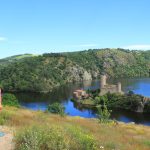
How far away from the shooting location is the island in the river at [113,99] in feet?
395

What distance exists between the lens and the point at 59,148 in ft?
36.5

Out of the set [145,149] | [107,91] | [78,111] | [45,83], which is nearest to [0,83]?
[45,83]

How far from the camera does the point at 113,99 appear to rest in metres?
131

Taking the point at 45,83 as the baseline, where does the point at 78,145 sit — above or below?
above

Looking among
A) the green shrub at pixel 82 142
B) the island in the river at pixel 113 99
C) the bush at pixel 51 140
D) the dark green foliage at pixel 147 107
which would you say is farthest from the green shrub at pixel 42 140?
the dark green foliage at pixel 147 107

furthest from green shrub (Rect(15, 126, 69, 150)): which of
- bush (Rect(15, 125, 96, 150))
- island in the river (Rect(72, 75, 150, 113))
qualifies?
island in the river (Rect(72, 75, 150, 113))

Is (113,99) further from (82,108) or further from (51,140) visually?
(51,140)

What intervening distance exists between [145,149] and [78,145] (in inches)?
141

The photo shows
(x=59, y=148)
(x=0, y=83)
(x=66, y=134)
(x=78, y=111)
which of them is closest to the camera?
(x=59, y=148)

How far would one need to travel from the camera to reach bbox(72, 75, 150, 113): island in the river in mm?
120438

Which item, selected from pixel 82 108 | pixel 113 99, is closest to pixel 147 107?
pixel 113 99

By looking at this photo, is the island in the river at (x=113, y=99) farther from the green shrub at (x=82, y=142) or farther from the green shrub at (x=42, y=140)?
the green shrub at (x=42, y=140)

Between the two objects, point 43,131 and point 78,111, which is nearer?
point 43,131

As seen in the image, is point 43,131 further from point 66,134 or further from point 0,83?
point 0,83
